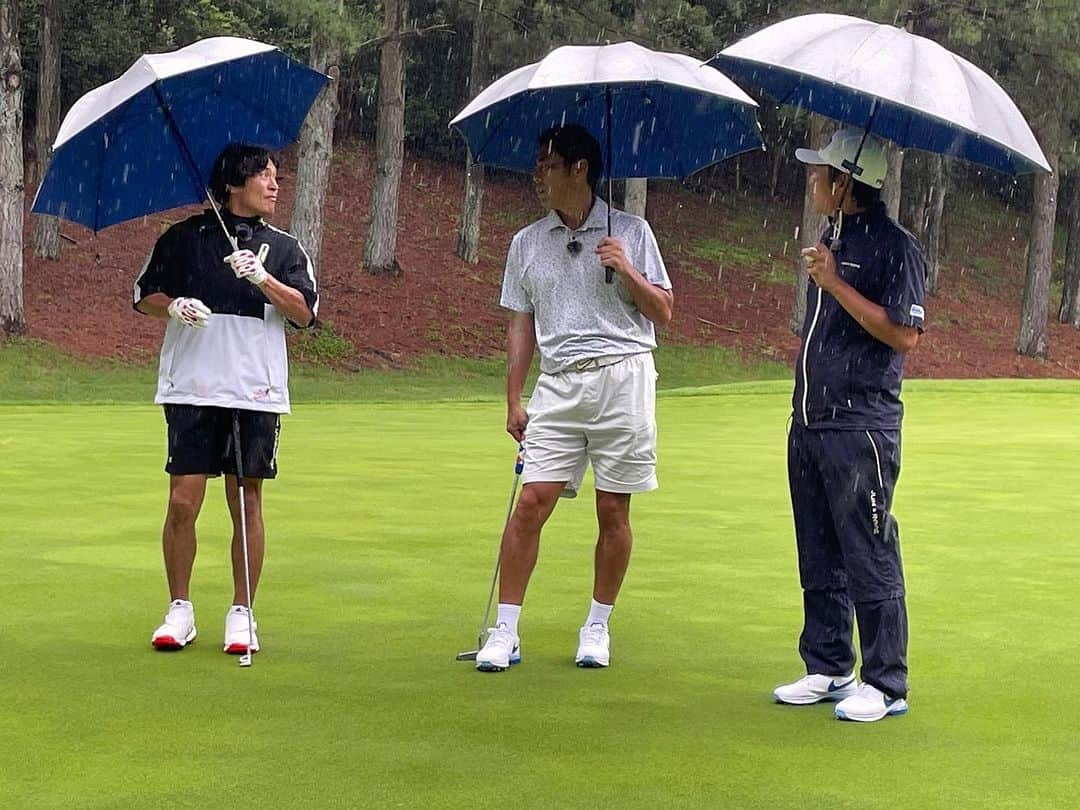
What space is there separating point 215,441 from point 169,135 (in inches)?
43.8

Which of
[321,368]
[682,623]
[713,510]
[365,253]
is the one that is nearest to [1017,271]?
[365,253]

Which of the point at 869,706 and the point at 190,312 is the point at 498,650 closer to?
the point at 869,706

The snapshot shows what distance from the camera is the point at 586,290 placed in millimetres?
5695

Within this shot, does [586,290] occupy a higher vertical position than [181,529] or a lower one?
higher

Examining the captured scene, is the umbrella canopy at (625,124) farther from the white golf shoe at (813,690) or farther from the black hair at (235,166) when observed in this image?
the white golf shoe at (813,690)

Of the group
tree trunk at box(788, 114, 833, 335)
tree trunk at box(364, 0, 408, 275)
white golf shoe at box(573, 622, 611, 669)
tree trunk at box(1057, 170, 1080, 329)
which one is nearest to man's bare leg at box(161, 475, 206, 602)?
white golf shoe at box(573, 622, 611, 669)

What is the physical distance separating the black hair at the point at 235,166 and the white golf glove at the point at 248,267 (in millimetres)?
423

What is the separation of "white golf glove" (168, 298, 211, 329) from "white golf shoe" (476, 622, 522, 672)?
4.55 ft

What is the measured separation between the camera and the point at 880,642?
5004 mm

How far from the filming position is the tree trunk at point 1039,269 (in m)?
34.4

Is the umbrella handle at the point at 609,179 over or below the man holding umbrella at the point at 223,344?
over

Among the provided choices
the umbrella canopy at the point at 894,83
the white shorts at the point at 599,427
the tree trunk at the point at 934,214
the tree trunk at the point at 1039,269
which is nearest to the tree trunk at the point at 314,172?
the tree trunk at the point at 1039,269

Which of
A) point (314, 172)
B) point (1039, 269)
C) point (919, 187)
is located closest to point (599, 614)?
point (314, 172)

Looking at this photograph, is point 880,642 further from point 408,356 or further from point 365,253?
point 365,253
